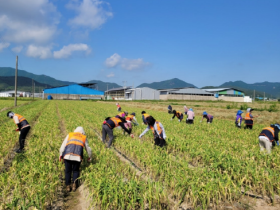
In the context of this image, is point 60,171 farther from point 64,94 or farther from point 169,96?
point 64,94

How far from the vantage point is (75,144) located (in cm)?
492

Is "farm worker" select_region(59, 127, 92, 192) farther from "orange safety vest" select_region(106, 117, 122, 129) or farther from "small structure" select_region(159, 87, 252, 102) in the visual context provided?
"small structure" select_region(159, 87, 252, 102)

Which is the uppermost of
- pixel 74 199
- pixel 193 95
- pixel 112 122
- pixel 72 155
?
pixel 193 95

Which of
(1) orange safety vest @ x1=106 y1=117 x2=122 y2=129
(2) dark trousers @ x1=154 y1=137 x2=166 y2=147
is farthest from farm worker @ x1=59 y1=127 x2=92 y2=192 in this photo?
(2) dark trousers @ x1=154 y1=137 x2=166 y2=147

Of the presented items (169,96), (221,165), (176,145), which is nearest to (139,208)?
(221,165)

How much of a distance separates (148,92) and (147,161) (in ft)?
219

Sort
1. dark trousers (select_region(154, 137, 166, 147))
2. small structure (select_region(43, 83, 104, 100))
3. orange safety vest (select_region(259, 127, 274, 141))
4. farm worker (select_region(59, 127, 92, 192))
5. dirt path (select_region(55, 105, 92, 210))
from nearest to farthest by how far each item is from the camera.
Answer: dirt path (select_region(55, 105, 92, 210)), farm worker (select_region(59, 127, 92, 192)), orange safety vest (select_region(259, 127, 274, 141)), dark trousers (select_region(154, 137, 166, 147)), small structure (select_region(43, 83, 104, 100))

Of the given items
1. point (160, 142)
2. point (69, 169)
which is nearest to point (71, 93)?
point (160, 142)

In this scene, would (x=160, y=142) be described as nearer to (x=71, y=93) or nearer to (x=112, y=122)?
(x=112, y=122)

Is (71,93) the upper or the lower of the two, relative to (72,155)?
upper

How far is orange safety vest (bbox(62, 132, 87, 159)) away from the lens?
4.84 meters

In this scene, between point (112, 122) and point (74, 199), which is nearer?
point (74, 199)

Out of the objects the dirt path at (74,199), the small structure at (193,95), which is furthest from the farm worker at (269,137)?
the small structure at (193,95)

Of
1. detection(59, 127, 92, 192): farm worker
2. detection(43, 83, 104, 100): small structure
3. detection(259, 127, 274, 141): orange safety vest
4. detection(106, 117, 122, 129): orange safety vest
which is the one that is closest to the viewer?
detection(59, 127, 92, 192): farm worker
